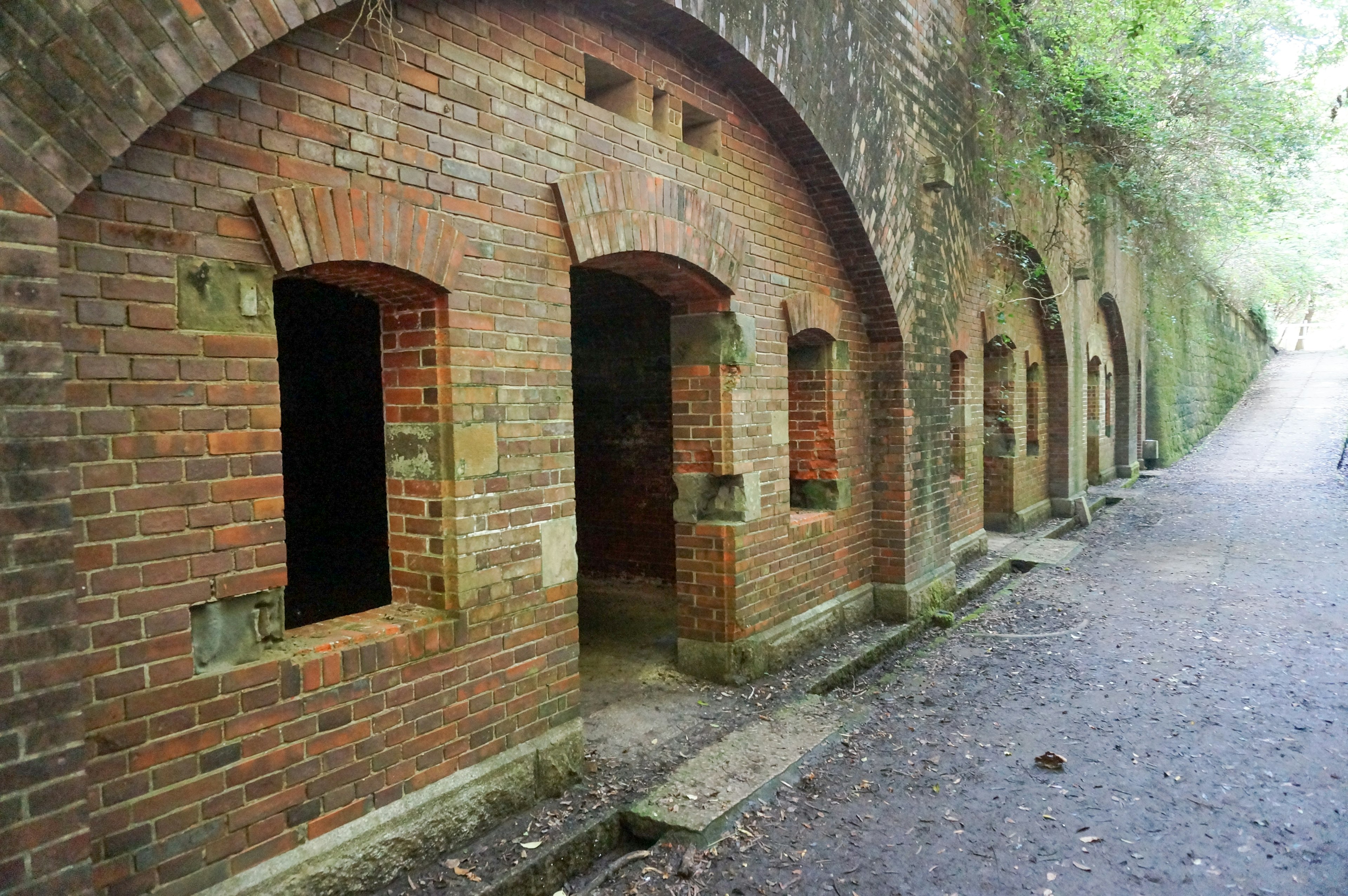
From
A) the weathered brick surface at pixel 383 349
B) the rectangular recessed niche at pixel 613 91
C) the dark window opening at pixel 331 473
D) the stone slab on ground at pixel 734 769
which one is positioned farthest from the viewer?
the dark window opening at pixel 331 473

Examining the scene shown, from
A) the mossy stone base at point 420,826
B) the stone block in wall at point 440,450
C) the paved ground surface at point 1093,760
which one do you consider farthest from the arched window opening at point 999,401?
the stone block in wall at point 440,450

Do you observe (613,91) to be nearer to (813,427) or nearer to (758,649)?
(813,427)

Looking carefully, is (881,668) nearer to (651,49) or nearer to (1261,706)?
(1261,706)

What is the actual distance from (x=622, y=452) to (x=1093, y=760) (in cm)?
490

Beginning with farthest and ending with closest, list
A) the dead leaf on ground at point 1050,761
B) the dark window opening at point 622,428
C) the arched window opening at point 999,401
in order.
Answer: the arched window opening at point 999,401 < the dark window opening at point 622,428 < the dead leaf on ground at point 1050,761

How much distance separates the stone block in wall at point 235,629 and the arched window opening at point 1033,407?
11.9m

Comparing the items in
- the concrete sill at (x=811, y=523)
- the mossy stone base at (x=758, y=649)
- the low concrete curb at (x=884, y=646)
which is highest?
the concrete sill at (x=811, y=523)

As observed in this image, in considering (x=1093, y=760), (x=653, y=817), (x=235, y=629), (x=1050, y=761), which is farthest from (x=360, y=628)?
(x=1093, y=760)

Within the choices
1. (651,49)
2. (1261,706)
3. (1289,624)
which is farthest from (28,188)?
(1289,624)

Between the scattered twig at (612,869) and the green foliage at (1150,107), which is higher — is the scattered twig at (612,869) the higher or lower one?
the lower one

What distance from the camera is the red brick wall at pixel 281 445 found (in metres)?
2.44

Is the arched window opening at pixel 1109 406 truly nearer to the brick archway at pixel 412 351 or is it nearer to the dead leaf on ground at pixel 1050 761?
the dead leaf on ground at pixel 1050 761

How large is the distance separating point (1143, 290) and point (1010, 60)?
1081 cm

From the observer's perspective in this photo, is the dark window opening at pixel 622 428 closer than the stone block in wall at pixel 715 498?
No
